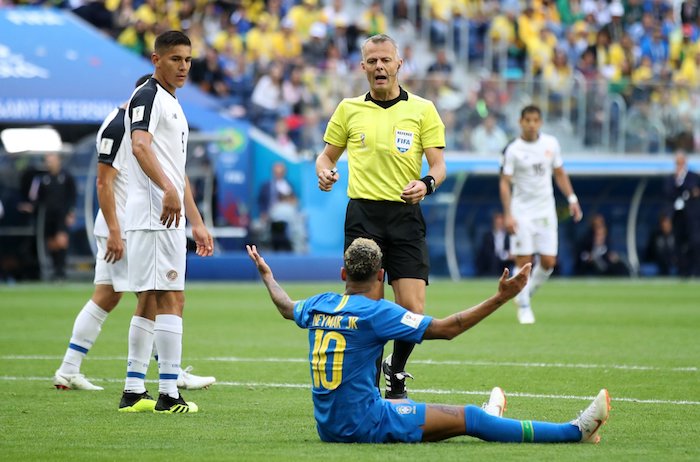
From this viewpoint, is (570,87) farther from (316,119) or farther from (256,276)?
(256,276)

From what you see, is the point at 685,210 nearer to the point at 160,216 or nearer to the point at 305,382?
the point at 305,382

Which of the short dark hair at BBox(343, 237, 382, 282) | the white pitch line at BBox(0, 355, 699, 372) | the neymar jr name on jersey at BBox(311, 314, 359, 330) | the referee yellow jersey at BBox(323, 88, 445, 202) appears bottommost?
the white pitch line at BBox(0, 355, 699, 372)

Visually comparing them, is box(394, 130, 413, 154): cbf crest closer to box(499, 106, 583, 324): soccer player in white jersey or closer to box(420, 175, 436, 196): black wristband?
box(420, 175, 436, 196): black wristband

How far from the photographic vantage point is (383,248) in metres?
9.16

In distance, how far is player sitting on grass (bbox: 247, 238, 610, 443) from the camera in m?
7.12

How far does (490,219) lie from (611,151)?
2.88 metres

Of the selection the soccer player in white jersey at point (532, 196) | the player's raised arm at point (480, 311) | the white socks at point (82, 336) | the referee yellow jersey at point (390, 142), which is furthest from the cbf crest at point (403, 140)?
the soccer player in white jersey at point (532, 196)

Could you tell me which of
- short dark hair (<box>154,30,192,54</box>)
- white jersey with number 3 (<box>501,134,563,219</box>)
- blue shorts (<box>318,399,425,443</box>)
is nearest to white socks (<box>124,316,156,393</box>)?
short dark hair (<box>154,30,192,54</box>)

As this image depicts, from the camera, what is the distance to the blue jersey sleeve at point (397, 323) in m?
7.00

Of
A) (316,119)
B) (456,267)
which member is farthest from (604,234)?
(316,119)

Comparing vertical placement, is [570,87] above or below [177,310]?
above

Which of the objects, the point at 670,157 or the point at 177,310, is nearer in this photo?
the point at 177,310

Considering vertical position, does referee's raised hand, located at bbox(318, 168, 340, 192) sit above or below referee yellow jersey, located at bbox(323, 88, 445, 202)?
below

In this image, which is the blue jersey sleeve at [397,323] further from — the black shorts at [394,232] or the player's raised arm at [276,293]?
the black shorts at [394,232]
